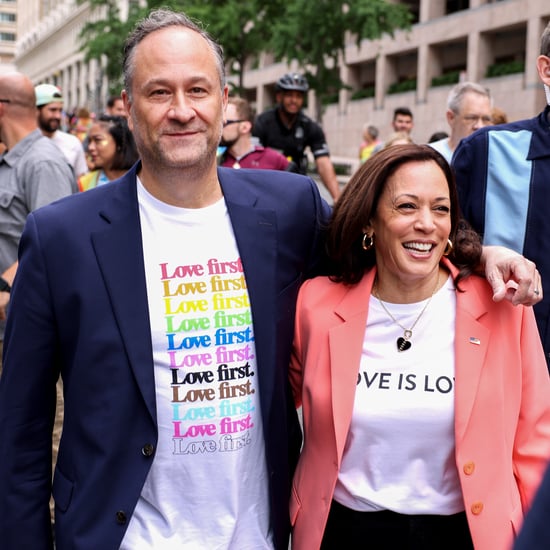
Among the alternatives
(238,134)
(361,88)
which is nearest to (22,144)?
(238,134)

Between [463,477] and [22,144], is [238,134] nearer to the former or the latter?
[22,144]

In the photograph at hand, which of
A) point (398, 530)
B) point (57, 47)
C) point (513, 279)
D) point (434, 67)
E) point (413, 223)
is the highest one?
point (57, 47)

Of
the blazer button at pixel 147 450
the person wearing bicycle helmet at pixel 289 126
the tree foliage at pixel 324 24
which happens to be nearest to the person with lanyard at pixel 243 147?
the person wearing bicycle helmet at pixel 289 126

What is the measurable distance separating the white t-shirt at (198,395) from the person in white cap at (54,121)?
22.1 feet

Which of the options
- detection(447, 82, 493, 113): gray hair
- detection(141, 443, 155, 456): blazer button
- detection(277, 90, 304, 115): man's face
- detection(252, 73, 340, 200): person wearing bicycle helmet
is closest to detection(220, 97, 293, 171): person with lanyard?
detection(277, 90, 304, 115): man's face

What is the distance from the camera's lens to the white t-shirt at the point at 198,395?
8.06ft

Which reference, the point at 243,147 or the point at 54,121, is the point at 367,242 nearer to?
the point at 243,147

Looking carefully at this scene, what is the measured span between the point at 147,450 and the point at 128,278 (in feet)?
1.63

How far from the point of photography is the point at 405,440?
2.63 m

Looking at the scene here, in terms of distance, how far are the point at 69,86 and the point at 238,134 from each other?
105 metres

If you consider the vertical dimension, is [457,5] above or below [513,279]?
above

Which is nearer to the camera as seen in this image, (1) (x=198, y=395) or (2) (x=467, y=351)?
(1) (x=198, y=395)

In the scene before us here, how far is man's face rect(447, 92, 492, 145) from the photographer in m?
6.39

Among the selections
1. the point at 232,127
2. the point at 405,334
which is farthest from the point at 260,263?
the point at 232,127
